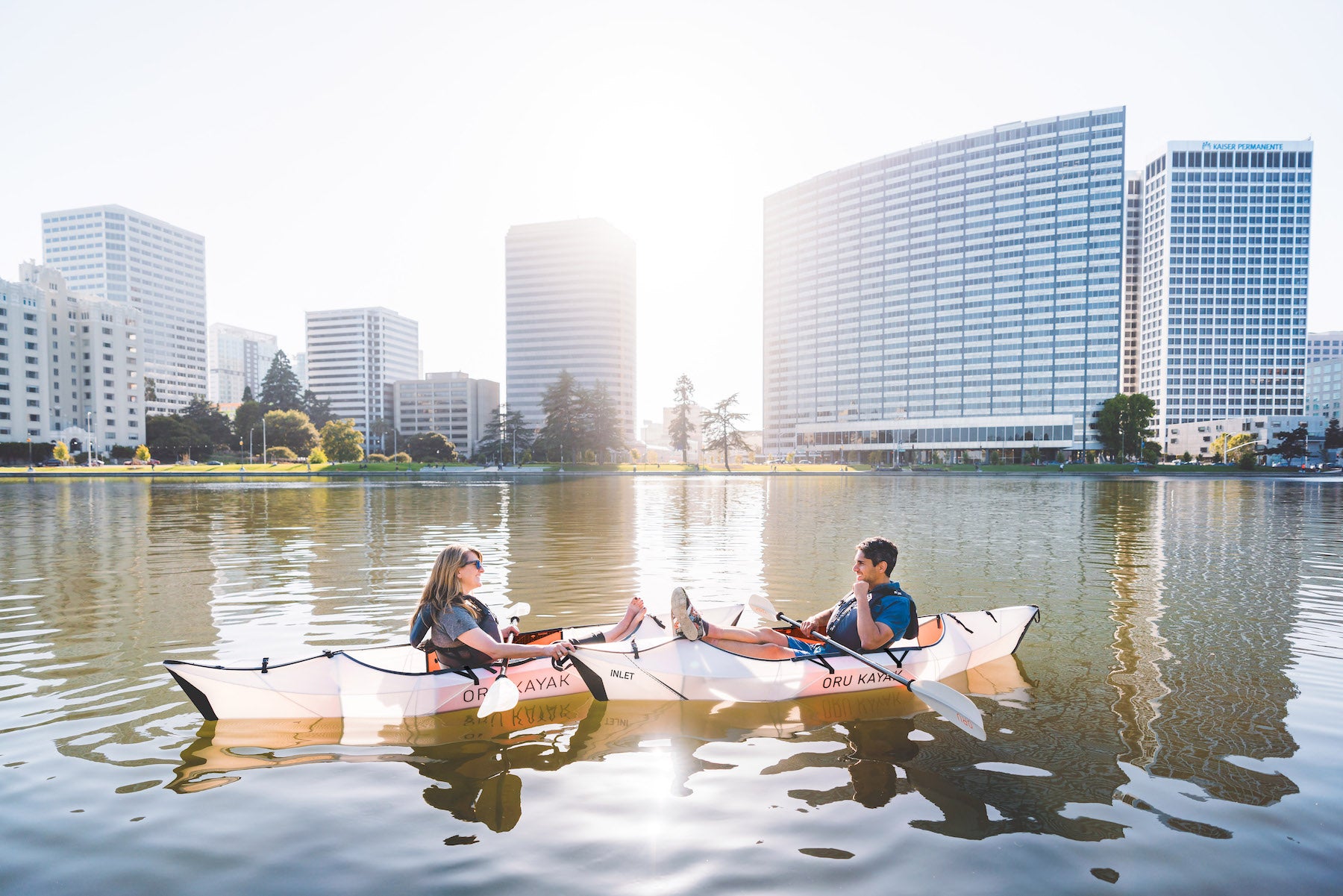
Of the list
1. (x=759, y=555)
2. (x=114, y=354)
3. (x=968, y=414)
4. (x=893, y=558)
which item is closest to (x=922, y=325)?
(x=968, y=414)

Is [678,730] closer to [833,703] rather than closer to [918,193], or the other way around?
[833,703]

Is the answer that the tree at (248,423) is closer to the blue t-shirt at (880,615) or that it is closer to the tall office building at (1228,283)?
the blue t-shirt at (880,615)

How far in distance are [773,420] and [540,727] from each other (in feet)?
620

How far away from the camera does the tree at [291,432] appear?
119375 millimetres

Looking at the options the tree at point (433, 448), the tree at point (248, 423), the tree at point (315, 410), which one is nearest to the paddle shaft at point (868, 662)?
the tree at point (248, 423)

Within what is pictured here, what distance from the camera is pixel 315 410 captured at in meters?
164

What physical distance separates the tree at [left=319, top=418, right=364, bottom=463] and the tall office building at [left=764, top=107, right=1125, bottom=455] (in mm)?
108337

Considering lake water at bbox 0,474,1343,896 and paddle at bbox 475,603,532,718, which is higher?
paddle at bbox 475,603,532,718

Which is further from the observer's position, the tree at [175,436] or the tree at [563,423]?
the tree at [175,436]

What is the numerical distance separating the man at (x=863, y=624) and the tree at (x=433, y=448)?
152 m

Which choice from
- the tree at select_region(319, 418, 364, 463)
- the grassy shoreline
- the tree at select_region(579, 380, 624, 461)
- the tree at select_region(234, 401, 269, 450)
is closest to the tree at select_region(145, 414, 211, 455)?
the tree at select_region(234, 401, 269, 450)

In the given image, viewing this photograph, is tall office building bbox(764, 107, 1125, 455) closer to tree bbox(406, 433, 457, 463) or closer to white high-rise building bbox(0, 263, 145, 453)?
tree bbox(406, 433, 457, 463)

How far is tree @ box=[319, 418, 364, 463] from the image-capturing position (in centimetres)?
10862

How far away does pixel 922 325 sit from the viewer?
156 meters
